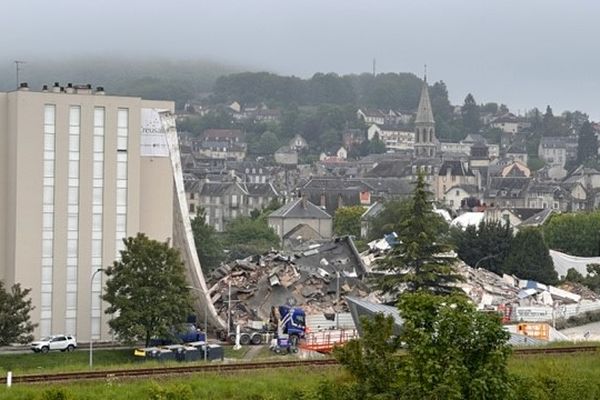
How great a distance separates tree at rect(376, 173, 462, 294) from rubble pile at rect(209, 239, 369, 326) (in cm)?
562

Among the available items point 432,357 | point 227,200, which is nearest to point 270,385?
point 432,357

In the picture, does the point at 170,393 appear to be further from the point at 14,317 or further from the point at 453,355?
the point at 14,317

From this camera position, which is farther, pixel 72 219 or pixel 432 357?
pixel 72 219

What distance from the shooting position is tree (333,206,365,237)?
3627 inches

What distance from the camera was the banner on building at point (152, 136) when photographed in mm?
41250

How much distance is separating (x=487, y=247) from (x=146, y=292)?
3101 centimetres

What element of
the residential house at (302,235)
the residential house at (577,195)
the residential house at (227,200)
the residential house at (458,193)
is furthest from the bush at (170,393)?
the residential house at (577,195)

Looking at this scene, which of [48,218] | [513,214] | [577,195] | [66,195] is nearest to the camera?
[48,218]

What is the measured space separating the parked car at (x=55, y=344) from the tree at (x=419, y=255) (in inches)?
364

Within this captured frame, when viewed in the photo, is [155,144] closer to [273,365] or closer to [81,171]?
[81,171]

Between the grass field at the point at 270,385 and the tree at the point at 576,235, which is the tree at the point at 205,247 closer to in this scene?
the tree at the point at 576,235

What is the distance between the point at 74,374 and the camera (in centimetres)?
2409

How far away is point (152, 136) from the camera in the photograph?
135 feet

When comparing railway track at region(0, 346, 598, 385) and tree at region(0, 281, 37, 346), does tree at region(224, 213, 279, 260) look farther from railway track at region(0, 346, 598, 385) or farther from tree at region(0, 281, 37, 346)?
railway track at region(0, 346, 598, 385)
